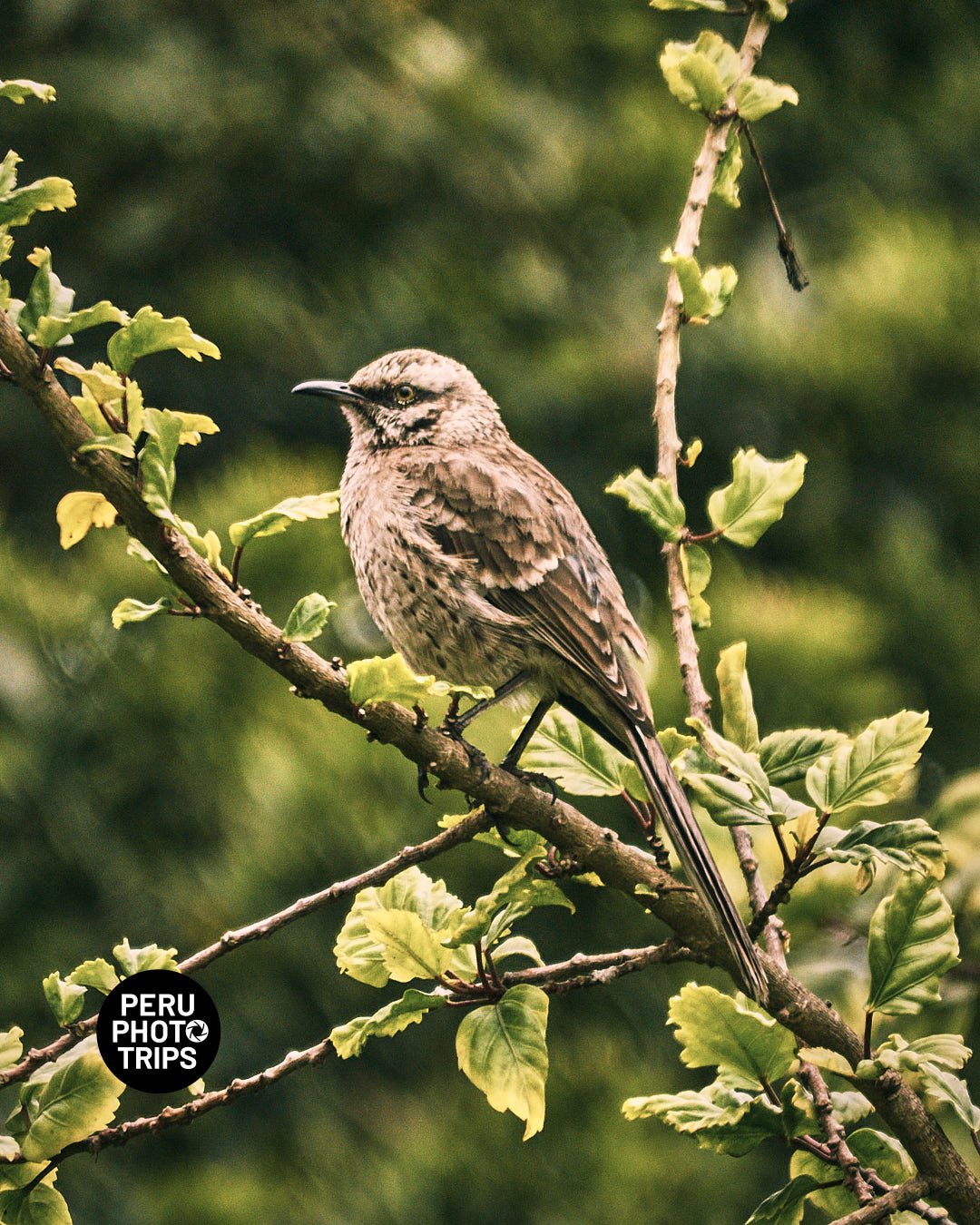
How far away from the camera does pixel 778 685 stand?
3148 mm

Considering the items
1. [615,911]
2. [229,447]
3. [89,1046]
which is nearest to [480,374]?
[229,447]

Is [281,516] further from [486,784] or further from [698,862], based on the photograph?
[698,862]

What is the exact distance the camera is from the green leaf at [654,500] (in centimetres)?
134

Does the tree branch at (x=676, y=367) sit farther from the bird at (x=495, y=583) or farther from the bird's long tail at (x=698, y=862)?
the bird at (x=495, y=583)

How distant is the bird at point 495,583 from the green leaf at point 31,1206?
2.61 ft

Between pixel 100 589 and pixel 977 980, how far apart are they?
236cm

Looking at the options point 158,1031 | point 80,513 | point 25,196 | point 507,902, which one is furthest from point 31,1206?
point 25,196

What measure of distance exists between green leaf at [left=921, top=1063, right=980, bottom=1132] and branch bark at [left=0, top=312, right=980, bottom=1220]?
0.07ft

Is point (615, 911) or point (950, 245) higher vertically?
point (950, 245)

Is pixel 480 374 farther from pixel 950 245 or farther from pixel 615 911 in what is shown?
pixel 615 911

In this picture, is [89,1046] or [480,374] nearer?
[89,1046]

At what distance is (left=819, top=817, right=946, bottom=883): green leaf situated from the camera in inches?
46.6

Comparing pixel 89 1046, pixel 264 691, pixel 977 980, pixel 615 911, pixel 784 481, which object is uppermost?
pixel 784 481

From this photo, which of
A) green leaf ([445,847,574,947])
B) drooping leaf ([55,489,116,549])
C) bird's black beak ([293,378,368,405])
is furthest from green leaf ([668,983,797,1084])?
bird's black beak ([293,378,368,405])
